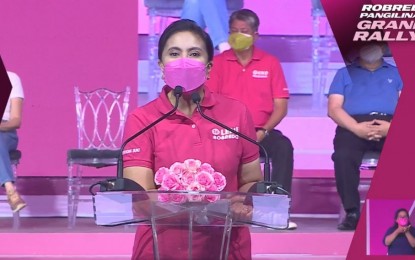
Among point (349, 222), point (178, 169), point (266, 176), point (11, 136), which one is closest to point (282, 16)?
point (349, 222)

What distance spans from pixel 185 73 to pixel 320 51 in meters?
3.29

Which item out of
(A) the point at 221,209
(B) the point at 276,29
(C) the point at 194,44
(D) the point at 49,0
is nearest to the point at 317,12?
(B) the point at 276,29

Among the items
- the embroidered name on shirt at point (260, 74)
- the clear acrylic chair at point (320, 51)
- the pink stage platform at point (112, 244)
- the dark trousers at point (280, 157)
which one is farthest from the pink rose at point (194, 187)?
the clear acrylic chair at point (320, 51)

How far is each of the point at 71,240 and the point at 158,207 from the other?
116 inches

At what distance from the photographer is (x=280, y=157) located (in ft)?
17.1

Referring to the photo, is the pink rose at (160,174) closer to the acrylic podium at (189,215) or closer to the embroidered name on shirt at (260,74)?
the acrylic podium at (189,215)

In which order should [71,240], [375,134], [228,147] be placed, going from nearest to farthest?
1. [228,147]
2. [71,240]
3. [375,134]

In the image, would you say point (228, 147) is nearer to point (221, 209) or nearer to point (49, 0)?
point (221, 209)

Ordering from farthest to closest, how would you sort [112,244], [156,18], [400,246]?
[156,18] → [400,246] → [112,244]

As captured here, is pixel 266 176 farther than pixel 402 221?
No

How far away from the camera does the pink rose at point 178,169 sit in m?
2.30

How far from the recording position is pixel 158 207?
1.99 m

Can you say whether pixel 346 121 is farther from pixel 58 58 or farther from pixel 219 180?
pixel 219 180

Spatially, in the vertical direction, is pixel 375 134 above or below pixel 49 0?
below
